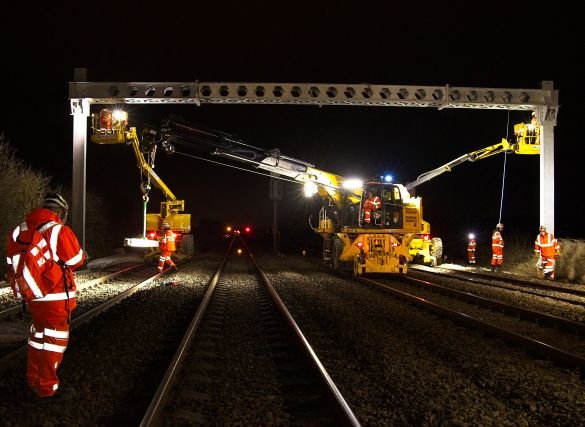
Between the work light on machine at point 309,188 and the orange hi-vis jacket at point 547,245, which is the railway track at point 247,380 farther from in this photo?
the orange hi-vis jacket at point 547,245

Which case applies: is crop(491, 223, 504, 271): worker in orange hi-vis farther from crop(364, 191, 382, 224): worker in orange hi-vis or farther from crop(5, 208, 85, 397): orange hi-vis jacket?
crop(5, 208, 85, 397): orange hi-vis jacket

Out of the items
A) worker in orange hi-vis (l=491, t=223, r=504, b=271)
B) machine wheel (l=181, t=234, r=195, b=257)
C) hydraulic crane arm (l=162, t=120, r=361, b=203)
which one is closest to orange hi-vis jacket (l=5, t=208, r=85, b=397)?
hydraulic crane arm (l=162, t=120, r=361, b=203)

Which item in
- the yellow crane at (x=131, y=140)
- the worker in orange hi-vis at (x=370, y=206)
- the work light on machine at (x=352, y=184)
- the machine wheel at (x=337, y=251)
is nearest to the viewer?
the yellow crane at (x=131, y=140)

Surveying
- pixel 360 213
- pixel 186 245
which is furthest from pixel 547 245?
pixel 186 245

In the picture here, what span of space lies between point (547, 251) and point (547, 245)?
276 mm

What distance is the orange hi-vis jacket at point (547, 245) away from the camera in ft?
56.5

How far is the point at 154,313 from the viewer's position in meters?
10.3

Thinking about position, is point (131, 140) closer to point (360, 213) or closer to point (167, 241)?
point (167, 241)

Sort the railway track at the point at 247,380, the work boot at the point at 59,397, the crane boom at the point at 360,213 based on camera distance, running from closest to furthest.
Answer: the railway track at the point at 247,380
the work boot at the point at 59,397
the crane boom at the point at 360,213

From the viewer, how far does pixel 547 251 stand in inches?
688

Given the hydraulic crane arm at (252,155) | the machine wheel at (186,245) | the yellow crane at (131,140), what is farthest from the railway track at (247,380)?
the machine wheel at (186,245)

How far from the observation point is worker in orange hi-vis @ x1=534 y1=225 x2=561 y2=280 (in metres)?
17.2

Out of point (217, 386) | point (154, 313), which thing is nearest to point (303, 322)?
point (154, 313)

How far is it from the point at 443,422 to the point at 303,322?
4.86m
